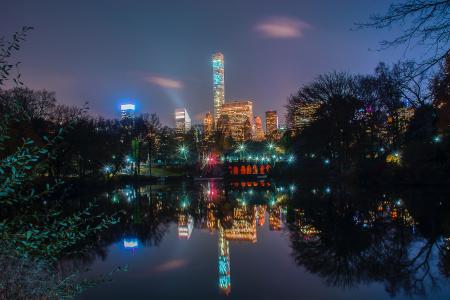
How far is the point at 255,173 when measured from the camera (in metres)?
88.8

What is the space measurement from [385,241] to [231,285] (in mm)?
6591

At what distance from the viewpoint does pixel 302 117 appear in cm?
5922

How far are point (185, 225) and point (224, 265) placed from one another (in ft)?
29.4

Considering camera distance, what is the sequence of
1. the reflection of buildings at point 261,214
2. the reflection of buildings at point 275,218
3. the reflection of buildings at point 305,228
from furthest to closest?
the reflection of buildings at point 261,214
the reflection of buildings at point 275,218
the reflection of buildings at point 305,228

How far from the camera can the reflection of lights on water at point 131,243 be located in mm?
16641

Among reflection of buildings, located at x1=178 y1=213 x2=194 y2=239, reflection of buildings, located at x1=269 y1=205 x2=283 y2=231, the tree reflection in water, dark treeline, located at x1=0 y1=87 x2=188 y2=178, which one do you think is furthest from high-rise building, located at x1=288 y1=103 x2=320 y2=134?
reflection of buildings, located at x1=178 y1=213 x2=194 y2=239

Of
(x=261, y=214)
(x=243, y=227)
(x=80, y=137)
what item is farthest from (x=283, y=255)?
(x=80, y=137)

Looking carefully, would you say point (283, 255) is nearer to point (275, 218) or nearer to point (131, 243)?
point (131, 243)

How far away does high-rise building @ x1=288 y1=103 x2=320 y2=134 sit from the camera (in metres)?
57.2

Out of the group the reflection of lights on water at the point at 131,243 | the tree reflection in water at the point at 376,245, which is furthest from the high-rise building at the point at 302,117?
the reflection of lights on water at the point at 131,243

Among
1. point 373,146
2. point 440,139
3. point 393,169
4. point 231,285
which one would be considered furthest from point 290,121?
point 231,285

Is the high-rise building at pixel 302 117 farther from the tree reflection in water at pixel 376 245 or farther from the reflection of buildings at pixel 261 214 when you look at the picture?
the tree reflection in water at pixel 376 245

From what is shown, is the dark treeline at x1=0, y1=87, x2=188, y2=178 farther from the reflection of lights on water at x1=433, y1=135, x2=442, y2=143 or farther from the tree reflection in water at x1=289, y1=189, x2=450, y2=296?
the reflection of lights on water at x1=433, y1=135, x2=442, y2=143

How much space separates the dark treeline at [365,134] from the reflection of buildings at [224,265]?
81.7ft
